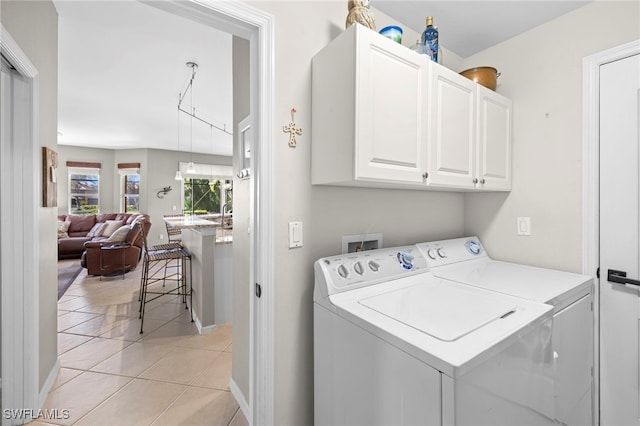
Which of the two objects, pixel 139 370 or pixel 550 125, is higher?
pixel 550 125

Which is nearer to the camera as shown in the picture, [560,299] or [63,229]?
[560,299]

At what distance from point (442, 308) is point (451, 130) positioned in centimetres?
90

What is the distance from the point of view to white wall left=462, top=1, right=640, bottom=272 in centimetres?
160

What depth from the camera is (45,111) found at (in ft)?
6.08

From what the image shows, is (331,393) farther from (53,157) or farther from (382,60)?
(53,157)

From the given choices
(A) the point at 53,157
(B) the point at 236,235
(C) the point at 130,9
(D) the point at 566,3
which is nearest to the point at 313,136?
(B) the point at 236,235

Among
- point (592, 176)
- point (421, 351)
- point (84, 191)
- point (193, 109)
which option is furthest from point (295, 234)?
point (84, 191)

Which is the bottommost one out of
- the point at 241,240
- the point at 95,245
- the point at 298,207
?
the point at 95,245

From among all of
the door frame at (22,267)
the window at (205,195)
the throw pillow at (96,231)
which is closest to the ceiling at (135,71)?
the door frame at (22,267)

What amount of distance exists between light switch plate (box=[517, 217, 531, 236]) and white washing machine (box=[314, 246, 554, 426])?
86cm

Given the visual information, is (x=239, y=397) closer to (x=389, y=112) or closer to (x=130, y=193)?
(x=389, y=112)

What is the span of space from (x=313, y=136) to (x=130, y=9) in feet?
5.82

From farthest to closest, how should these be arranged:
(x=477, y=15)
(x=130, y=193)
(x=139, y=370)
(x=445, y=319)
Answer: (x=130, y=193), (x=139, y=370), (x=477, y=15), (x=445, y=319)

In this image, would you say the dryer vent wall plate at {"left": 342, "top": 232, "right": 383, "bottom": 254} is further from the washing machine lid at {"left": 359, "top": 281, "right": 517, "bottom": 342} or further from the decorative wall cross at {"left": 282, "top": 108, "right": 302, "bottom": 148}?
the decorative wall cross at {"left": 282, "top": 108, "right": 302, "bottom": 148}
